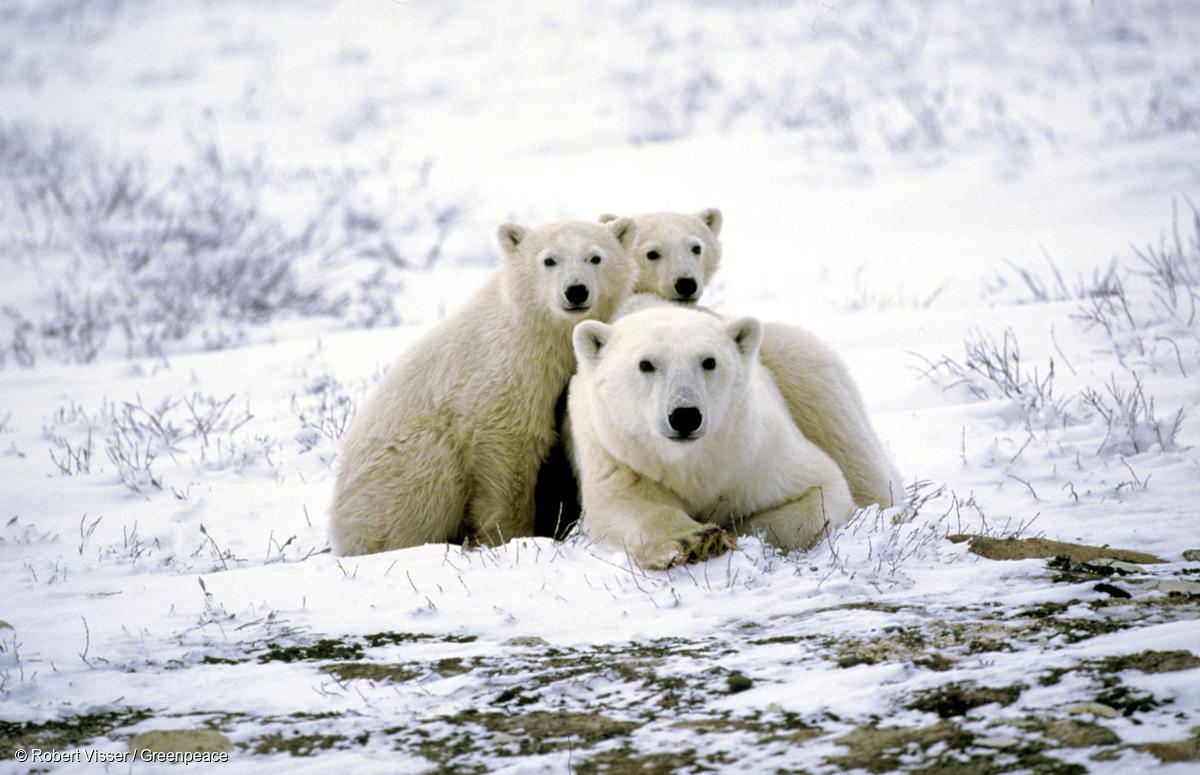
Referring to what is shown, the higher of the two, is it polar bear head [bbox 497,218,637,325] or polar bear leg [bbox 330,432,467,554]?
polar bear head [bbox 497,218,637,325]

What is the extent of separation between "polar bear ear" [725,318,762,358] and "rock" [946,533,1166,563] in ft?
3.39

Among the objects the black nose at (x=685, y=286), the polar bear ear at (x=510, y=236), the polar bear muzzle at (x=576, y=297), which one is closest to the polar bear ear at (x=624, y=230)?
the black nose at (x=685, y=286)

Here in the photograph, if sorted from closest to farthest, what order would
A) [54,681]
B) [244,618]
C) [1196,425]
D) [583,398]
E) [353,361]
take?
[54,681], [244,618], [583,398], [1196,425], [353,361]

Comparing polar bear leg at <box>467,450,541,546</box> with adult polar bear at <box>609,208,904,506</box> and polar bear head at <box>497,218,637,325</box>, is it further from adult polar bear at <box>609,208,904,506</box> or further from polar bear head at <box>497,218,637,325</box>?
adult polar bear at <box>609,208,904,506</box>

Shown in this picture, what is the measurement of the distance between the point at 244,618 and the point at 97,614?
603mm

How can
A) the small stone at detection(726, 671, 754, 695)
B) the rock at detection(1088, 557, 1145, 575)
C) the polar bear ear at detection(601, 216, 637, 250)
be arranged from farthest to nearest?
the polar bear ear at detection(601, 216, 637, 250) → the rock at detection(1088, 557, 1145, 575) → the small stone at detection(726, 671, 754, 695)

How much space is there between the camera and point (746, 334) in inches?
179

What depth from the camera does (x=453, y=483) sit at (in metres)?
5.16

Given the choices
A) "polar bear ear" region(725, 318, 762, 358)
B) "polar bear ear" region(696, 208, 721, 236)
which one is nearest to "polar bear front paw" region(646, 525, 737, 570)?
"polar bear ear" region(725, 318, 762, 358)

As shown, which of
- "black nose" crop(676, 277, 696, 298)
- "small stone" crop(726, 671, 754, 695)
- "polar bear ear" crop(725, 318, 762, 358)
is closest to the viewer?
"small stone" crop(726, 671, 754, 695)

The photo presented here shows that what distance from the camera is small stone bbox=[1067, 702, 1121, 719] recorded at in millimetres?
2536

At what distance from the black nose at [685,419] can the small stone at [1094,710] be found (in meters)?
1.71

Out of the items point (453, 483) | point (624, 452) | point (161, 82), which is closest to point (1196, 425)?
point (624, 452)

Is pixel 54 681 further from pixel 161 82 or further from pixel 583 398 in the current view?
pixel 161 82
